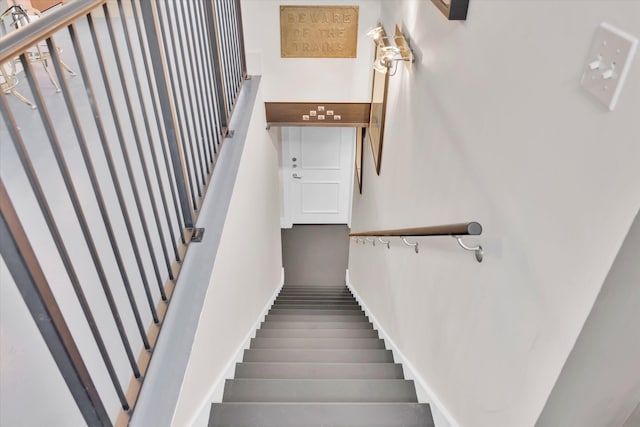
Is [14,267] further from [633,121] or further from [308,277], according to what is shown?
[308,277]

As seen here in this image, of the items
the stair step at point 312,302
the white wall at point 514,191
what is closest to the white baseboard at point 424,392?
the white wall at point 514,191

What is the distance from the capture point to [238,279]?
267 cm

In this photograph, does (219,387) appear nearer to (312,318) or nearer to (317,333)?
(317,333)

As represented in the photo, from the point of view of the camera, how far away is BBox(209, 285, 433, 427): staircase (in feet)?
6.51

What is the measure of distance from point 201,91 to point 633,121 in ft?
6.21

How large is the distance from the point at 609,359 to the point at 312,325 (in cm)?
328

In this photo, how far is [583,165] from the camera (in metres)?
0.87

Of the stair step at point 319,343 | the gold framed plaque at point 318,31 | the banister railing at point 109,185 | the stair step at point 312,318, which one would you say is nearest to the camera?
the banister railing at point 109,185

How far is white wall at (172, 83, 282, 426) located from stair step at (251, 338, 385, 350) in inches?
5.8

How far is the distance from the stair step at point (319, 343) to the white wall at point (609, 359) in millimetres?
2294

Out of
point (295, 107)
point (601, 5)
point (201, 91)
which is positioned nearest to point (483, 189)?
point (601, 5)

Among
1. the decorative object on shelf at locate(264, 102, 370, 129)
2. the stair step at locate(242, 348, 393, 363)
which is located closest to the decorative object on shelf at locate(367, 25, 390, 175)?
the decorative object on shelf at locate(264, 102, 370, 129)

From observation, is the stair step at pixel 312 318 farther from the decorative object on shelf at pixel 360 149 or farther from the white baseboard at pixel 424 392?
the decorative object on shelf at pixel 360 149

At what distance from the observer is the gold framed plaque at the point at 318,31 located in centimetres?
441
